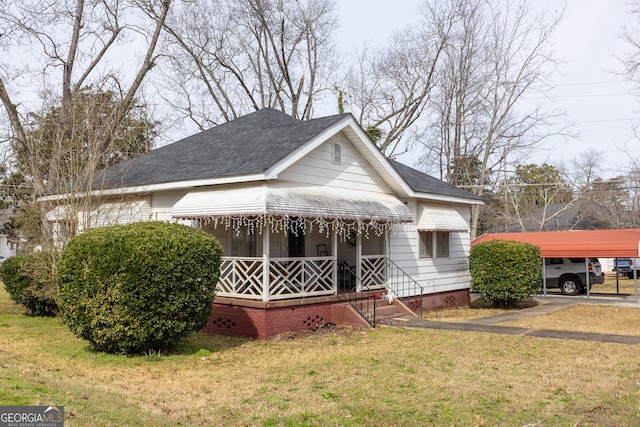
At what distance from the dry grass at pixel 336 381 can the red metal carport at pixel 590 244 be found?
1094 centimetres

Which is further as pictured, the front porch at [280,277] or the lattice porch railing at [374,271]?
the lattice porch railing at [374,271]

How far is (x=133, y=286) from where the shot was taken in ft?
31.9

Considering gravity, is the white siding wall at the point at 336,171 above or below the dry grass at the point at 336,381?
above

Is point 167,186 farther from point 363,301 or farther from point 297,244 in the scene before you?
point 363,301

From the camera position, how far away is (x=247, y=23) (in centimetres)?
3431

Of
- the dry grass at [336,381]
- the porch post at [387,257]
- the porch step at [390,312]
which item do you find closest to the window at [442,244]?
the porch post at [387,257]

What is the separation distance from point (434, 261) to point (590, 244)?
725cm

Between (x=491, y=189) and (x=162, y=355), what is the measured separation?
3843cm

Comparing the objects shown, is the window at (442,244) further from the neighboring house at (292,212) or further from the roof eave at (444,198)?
the roof eave at (444,198)

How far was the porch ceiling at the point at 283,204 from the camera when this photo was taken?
12375 mm

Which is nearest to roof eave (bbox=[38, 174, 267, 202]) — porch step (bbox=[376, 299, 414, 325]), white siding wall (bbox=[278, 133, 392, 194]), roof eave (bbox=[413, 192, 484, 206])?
white siding wall (bbox=[278, 133, 392, 194])

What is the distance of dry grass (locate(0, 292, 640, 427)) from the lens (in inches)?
265

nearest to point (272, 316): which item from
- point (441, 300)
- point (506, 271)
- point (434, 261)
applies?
point (434, 261)

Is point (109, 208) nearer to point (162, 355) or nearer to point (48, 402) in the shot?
point (162, 355)
